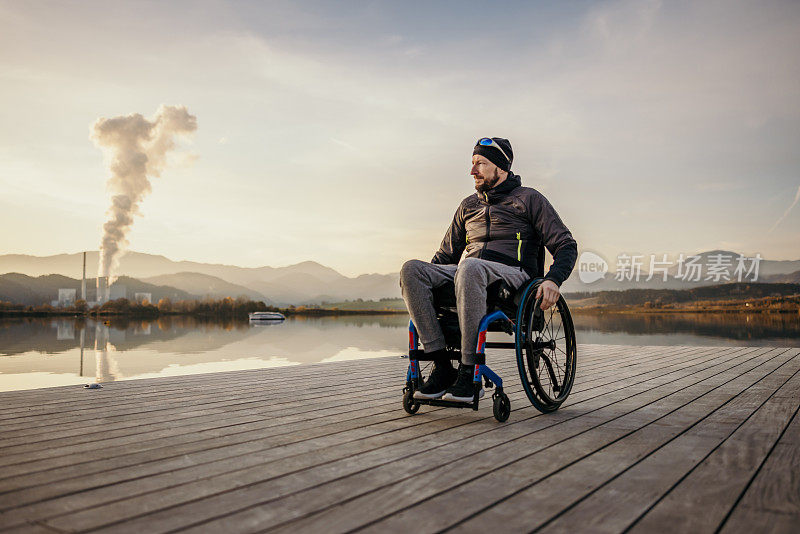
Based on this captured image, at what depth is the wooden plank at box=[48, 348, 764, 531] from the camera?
3.68ft

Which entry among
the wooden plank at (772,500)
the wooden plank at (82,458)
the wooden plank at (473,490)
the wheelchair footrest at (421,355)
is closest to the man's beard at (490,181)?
the wheelchair footrest at (421,355)

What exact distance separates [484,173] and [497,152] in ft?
0.42

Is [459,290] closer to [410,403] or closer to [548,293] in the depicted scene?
[548,293]

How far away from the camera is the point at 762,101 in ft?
45.3

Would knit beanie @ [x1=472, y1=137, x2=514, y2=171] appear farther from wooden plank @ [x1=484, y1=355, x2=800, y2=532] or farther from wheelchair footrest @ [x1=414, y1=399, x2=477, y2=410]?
wooden plank @ [x1=484, y1=355, x2=800, y2=532]

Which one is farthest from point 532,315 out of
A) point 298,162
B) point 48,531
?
point 298,162

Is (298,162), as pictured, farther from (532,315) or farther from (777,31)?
(532,315)

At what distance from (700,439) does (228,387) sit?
8.33 ft

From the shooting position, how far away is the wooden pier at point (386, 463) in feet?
3.66

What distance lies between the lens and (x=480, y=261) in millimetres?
2312

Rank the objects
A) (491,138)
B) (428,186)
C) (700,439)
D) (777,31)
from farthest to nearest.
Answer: (428,186)
(777,31)
(491,138)
(700,439)

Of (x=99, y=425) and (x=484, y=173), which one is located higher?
(x=484, y=173)

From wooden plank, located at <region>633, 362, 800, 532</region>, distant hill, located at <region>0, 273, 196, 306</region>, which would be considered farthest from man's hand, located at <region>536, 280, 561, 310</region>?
distant hill, located at <region>0, 273, 196, 306</region>

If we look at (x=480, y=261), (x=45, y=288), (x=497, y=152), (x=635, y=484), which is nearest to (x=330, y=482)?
(x=635, y=484)
